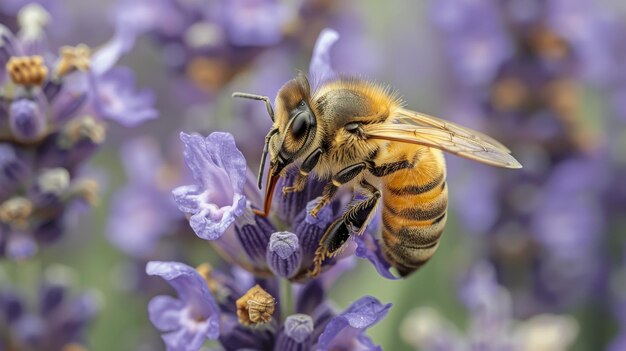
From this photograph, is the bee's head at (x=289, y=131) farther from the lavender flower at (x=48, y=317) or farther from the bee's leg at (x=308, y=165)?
the lavender flower at (x=48, y=317)

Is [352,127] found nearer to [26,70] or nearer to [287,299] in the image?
[287,299]

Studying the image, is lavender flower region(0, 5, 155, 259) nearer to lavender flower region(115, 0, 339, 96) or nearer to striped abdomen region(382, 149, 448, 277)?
striped abdomen region(382, 149, 448, 277)

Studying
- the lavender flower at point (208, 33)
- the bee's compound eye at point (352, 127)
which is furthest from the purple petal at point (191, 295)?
the lavender flower at point (208, 33)

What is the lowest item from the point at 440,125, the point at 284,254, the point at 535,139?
the point at 535,139

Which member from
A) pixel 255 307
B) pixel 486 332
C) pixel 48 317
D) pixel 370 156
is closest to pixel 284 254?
pixel 255 307

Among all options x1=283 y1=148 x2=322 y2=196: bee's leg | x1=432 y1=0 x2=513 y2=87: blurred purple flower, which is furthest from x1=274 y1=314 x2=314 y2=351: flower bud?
x1=432 y1=0 x2=513 y2=87: blurred purple flower

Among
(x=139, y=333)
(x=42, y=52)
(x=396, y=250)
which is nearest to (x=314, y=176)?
(x=396, y=250)

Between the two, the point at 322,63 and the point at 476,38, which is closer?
the point at 322,63
